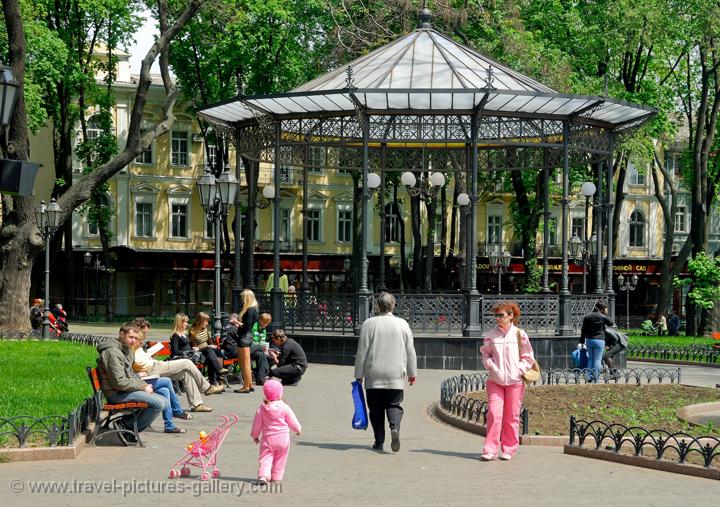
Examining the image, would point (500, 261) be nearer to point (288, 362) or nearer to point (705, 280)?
point (705, 280)

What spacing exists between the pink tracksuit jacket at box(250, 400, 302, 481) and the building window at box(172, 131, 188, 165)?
5122 cm

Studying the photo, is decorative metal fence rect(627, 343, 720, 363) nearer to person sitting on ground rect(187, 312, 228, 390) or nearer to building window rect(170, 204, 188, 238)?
person sitting on ground rect(187, 312, 228, 390)

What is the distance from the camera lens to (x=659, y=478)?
10.8 metres

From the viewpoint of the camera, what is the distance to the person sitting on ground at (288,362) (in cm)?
1912

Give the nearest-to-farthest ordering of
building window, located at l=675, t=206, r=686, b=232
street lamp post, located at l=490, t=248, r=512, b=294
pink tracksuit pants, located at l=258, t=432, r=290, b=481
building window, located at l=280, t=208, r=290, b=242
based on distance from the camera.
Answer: pink tracksuit pants, located at l=258, t=432, r=290, b=481
street lamp post, located at l=490, t=248, r=512, b=294
building window, located at l=280, t=208, r=290, b=242
building window, located at l=675, t=206, r=686, b=232

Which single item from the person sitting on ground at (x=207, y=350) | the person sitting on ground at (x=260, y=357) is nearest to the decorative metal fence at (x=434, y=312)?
the person sitting on ground at (x=260, y=357)

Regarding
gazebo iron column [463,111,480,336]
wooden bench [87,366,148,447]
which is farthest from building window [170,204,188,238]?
wooden bench [87,366,148,447]

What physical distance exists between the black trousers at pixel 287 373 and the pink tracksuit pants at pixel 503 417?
769 cm

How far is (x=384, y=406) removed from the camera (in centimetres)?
1212

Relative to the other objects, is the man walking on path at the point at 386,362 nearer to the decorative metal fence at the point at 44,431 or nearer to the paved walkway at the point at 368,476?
the paved walkway at the point at 368,476

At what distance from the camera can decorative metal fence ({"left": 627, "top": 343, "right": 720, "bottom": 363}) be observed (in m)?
28.5

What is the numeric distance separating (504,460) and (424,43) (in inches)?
666

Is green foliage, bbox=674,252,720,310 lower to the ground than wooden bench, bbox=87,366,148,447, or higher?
higher

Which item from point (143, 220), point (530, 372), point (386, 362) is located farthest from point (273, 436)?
point (143, 220)
